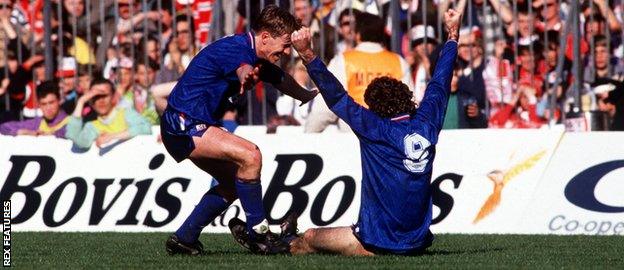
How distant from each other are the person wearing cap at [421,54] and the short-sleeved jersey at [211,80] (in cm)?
514

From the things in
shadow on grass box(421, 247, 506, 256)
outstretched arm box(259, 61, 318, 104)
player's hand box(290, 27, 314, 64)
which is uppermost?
player's hand box(290, 27, 314, 64)

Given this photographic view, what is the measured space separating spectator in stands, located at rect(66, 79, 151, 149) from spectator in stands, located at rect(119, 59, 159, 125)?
248 mm

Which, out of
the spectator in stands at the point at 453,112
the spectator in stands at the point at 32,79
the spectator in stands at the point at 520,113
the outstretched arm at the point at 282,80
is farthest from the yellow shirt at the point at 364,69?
the spectator in stands at the point at 32,79

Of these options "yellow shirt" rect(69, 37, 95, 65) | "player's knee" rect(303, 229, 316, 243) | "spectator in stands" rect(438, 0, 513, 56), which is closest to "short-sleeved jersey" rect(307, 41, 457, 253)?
"player's knee" rect(303, 229, 316, 243)

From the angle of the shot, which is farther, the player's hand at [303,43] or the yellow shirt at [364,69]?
the yellow shirt at [364,69]

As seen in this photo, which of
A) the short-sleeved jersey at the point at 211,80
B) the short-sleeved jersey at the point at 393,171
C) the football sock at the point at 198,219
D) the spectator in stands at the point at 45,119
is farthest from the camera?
the spectator in stands at the point at 45,119

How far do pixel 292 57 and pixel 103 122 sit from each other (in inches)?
80.2

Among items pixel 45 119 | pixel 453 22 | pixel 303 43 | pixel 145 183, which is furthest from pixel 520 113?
pixel 303 43

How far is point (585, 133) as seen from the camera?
1460 centimetres

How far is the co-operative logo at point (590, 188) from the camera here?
563 inches

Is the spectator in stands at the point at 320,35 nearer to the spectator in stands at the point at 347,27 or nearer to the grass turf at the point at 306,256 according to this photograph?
the spectator in stands at the point at 347,27

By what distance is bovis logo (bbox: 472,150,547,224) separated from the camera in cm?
1457

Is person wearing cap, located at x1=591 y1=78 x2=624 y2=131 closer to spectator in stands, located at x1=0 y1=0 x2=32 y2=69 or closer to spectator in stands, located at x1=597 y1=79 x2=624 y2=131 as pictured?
spectator in stands, located at x1=597 y1=79 x2=624 y2=131

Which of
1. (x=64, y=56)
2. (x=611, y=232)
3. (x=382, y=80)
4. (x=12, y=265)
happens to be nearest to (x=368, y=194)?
(x=382, y=80)
